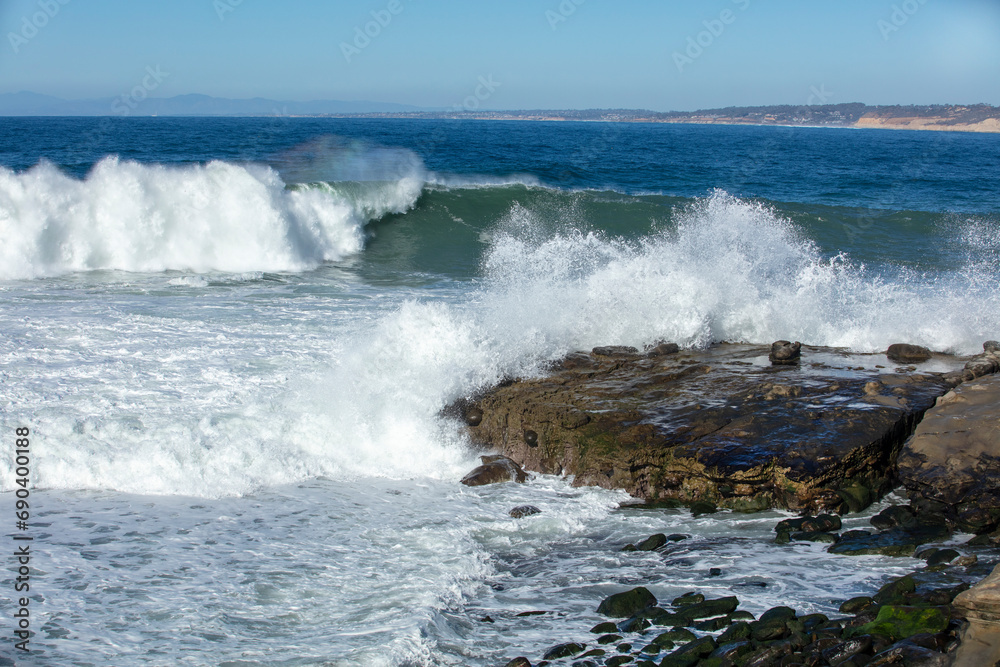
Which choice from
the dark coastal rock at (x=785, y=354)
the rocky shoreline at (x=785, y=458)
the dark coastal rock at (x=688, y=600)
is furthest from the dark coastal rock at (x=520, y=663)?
the dark coastal rock at (x=785, y=354)

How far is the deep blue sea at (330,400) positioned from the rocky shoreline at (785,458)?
0.26 metres

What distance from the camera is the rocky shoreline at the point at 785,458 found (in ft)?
12.4

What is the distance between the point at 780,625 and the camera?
12.6ft

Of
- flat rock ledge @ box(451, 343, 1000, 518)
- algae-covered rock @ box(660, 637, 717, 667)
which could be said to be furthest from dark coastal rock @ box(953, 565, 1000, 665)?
flat rock ledge @ box(451, 343, 1000, 518)

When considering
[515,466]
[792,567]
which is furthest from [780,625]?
[515,466]

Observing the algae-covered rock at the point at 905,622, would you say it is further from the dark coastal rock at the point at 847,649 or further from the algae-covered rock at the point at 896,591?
the algae-covered rock at the point at 896,591

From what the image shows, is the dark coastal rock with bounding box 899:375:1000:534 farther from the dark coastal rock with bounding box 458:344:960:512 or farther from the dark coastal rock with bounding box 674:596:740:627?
the dark coastal rock with bounding box 674:596:740:627

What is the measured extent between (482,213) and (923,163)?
34.1 meters

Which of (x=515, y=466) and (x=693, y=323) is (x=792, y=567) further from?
(x=693, y=323)

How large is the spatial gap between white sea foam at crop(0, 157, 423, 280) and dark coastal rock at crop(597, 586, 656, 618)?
11.5 metres

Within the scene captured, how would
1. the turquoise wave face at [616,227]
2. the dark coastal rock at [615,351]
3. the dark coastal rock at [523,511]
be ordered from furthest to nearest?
the turquoise wave face at [616,227], the dark coastal rock at [615,351], the dark coastal rock at [523,511]

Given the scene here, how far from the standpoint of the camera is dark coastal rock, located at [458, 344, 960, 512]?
5750mm

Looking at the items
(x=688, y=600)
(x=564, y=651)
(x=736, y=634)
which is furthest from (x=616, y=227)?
(x=564, y=651)

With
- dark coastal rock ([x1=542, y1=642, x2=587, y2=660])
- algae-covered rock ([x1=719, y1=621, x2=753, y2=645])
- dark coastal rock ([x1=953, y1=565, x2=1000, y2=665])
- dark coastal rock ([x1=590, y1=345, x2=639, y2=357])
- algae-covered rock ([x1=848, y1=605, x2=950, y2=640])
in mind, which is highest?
dark coastal rock ([x1=590, y1=345, x2=639, y2=357])
